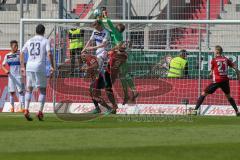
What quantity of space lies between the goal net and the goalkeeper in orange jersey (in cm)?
38

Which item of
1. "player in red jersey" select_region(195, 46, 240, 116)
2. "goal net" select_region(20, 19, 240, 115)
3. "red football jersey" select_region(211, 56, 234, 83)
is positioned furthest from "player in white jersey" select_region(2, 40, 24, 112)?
"red football jersey" select_region(211, 56, 234, 83)

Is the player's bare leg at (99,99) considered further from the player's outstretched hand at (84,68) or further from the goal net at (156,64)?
the player's outstretched hand at (84,68)

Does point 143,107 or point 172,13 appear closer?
point 143,107

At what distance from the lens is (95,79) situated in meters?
22.4

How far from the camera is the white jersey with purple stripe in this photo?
24.5m

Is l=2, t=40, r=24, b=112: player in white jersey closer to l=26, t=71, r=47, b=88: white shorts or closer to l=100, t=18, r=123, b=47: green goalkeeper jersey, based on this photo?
l=100, t=18, r=123, b=47: green goalkeeper jersey

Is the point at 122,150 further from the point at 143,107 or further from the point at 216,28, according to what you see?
the point at 216,28

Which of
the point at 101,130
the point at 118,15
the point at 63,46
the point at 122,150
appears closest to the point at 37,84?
the point at 101,130

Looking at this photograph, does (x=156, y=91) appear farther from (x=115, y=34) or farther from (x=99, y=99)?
(x=115, y=34)

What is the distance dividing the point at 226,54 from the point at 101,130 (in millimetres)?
10660

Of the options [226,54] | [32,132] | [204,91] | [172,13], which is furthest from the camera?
[172,13]

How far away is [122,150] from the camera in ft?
40.7

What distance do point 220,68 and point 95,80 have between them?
130 inches

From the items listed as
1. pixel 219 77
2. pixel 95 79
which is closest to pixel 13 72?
pixel 95 79
